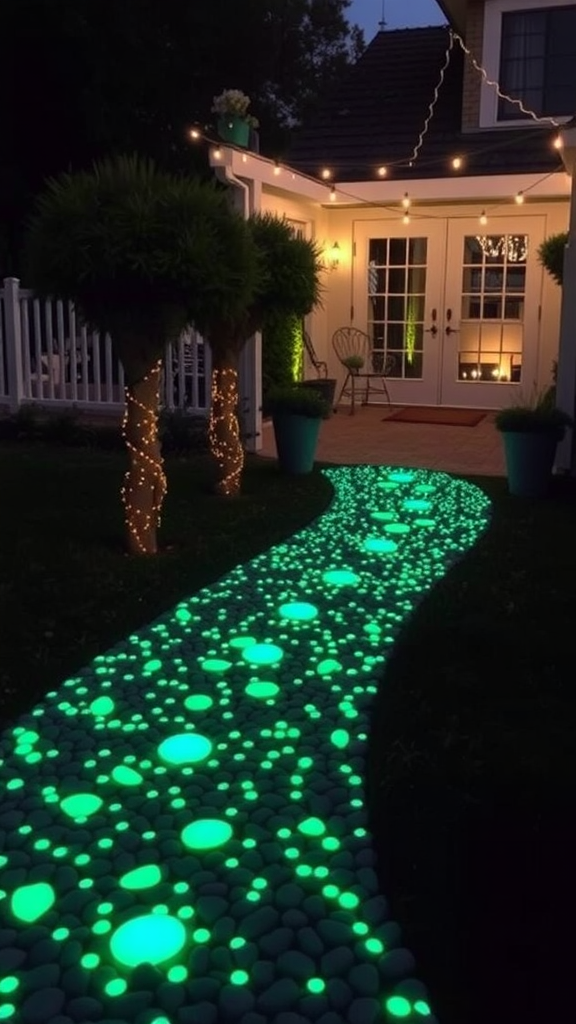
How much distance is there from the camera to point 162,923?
77.7 inches

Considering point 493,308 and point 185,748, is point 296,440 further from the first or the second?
point 493,308

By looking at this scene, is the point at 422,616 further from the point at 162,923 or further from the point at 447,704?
the point at 162,923

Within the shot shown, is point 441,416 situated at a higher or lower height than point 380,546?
higher

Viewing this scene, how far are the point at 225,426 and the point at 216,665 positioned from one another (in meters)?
2.66

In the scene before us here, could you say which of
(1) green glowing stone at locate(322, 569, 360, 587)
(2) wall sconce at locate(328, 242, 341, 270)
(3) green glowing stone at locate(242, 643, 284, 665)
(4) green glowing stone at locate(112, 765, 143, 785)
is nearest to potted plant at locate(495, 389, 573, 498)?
(1) green glowing stone at locate(322, 569, 360, 587)

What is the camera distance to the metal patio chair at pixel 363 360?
34.4 ft

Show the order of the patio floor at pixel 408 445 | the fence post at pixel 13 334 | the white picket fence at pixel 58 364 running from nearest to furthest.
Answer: the patio floor at pixel 408 445
the white picket fence at pixel 58 364
the fence post at pixel 13 334

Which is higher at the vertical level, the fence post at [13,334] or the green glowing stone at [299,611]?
the fence post at [13,334]

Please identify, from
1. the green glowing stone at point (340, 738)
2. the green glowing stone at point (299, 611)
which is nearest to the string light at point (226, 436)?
the green glowing stone at point (299, 611)

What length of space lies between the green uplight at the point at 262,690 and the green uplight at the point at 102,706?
433mm

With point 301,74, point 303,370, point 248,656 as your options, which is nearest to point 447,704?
point 248,656

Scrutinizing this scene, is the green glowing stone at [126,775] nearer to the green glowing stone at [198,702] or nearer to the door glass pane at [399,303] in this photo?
the green glowing stone at [198,702]

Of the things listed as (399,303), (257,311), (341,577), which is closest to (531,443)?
(257,311)

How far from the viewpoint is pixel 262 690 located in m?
3.07
